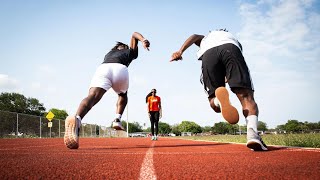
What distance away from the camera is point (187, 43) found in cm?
462

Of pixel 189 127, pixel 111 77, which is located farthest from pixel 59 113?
pixel 111 77

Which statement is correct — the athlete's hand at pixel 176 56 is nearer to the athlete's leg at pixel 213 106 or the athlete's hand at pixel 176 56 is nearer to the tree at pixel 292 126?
the athlete's leg at pixel 213 106

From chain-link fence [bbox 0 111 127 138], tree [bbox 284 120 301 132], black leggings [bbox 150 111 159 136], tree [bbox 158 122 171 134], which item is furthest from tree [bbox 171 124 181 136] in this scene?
black leggings [bbox 150 111 159 136]

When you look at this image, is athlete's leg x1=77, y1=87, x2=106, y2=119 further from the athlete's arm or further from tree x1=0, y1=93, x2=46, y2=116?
tree x1=0, y1=93, x2=46, y2=116

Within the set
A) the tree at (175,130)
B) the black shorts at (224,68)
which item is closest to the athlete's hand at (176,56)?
the black shorts at (224,68)

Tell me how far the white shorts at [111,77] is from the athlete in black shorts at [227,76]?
110 cm

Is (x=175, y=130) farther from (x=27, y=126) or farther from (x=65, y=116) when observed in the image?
(x=27, y=126)

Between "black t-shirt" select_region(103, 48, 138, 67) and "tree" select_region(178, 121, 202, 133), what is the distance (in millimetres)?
175867

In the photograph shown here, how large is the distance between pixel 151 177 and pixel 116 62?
3.50m

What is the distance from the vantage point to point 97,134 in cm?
5162

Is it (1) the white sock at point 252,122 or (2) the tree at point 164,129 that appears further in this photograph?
(2) the tree at point 164,129

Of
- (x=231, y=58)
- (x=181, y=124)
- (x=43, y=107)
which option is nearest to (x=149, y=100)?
(x=231, y=58)

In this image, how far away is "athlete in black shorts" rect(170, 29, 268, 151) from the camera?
3709 mm

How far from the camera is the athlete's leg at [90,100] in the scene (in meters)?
4.45
